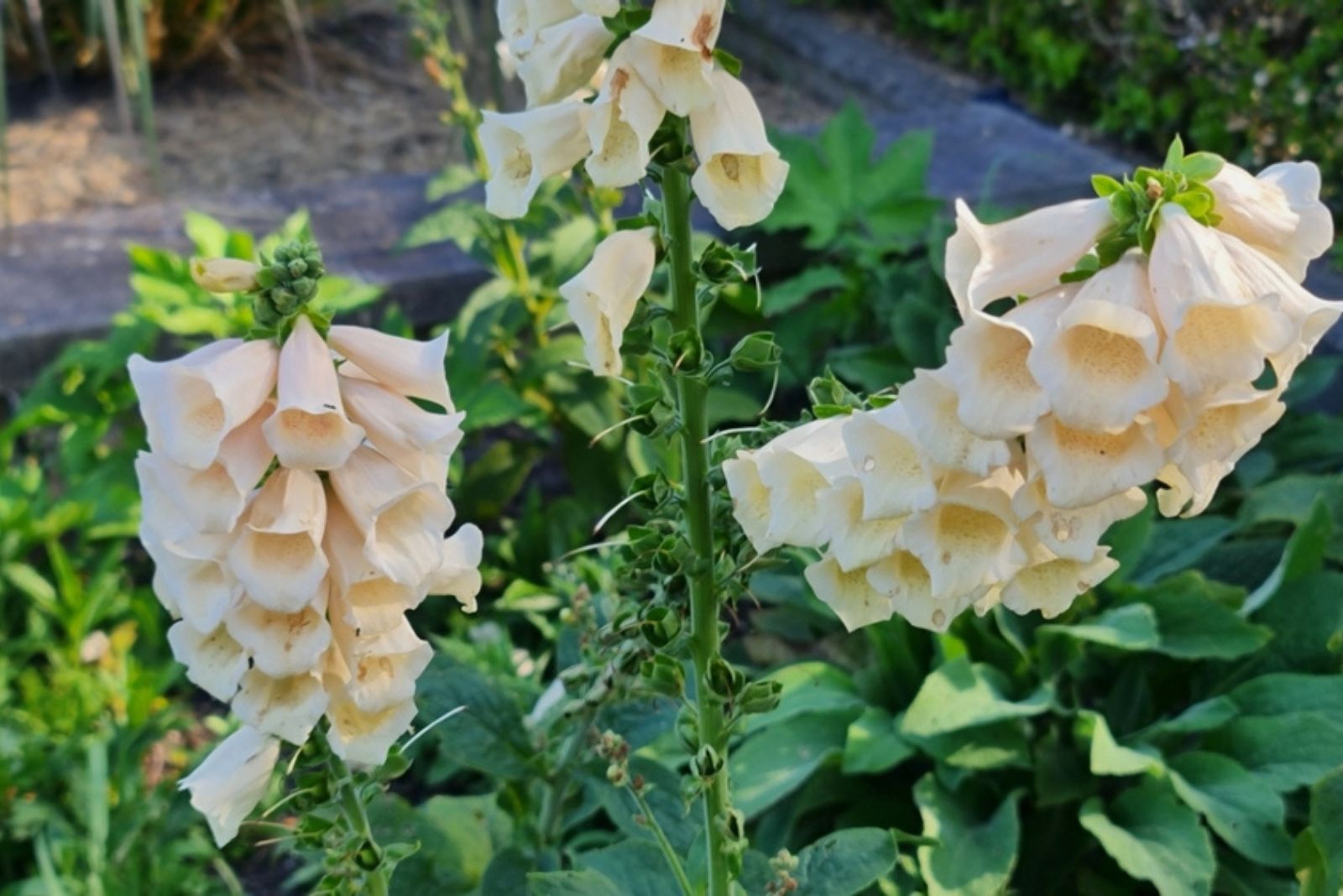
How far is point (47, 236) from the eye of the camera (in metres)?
3.13

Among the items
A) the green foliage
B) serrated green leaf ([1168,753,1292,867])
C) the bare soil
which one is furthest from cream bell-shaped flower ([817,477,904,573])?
the bare soil

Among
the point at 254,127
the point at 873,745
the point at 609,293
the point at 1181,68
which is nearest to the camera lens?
the point at 609,293

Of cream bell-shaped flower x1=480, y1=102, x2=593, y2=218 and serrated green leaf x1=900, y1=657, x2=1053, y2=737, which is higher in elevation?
cream bell-shaped flower x1=480, y1=102, x2=593, y2=218

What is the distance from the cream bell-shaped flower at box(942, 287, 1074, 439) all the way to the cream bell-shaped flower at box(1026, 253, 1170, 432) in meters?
0.01

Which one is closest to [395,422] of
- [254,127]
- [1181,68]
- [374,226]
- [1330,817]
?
[1330,817]

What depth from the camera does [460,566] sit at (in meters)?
0.90

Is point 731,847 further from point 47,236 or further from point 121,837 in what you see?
point 47,236

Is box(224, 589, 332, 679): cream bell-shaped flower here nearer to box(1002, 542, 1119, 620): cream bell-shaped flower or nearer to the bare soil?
box(1002, 542, 1119, 620): cream bell-shaped flower

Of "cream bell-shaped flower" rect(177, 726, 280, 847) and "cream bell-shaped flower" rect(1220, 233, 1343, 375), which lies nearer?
"cream bell-shaped flower" rect(1220, 233, 1343, 375)

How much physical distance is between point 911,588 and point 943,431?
0.44ft

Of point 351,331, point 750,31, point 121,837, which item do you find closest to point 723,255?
point 351,331

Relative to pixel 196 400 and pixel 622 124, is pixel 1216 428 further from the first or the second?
pixel 196 400

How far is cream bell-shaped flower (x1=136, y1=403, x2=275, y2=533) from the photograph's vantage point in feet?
2.62

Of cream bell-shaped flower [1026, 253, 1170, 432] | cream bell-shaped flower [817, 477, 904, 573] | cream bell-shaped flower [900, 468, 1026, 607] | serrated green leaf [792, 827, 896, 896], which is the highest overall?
cream bell-shaped flower [1026, 253, 1170, 432]
